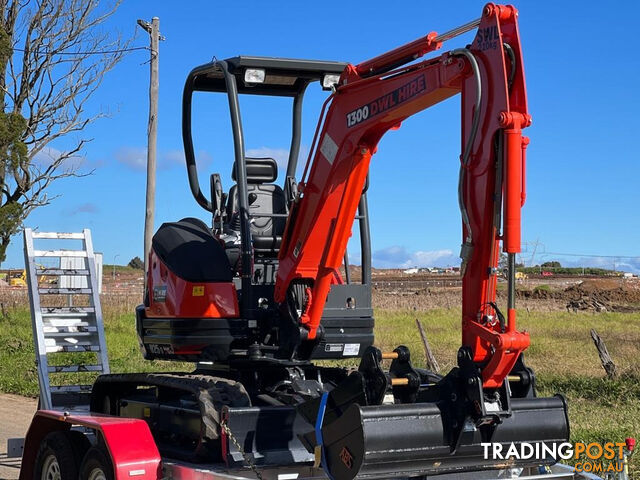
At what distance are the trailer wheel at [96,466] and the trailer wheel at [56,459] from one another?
1.03 ft

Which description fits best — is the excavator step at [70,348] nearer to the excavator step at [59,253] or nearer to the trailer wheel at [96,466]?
the excavator step at [59,253]

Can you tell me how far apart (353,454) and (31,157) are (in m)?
21.7

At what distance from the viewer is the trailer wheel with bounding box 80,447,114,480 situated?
7055 millimetres

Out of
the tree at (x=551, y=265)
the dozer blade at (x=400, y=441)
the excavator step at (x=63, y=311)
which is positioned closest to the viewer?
the dozer blade at (x=400, y=441)

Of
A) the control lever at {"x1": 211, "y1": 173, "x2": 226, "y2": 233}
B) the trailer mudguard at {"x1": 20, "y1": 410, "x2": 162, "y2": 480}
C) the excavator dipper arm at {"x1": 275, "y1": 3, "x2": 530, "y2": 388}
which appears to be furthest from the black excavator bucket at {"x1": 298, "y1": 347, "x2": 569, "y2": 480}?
the control lever at {"x1": 211, "y1": 173, "x2": 226, "y2": 233}

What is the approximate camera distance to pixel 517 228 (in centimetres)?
574

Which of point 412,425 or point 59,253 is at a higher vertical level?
point 59,253

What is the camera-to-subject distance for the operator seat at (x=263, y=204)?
839 cm

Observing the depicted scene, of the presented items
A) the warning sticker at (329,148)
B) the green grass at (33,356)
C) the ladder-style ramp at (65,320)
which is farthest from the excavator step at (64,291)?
the green grass at (33,356)

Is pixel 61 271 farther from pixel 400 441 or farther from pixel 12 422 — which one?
pixel 400 441

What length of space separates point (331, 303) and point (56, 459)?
267 cm

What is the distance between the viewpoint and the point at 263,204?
8625mm

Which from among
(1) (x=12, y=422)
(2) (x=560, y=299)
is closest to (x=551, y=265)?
(2) (x=560, y=299)

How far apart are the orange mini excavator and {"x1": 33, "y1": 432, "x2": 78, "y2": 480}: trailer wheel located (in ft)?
2.26
